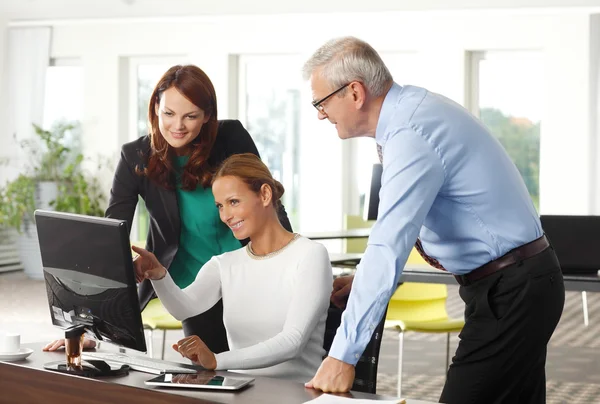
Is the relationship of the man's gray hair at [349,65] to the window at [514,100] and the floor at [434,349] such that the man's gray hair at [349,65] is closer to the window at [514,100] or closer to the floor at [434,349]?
the floor at [434,349]

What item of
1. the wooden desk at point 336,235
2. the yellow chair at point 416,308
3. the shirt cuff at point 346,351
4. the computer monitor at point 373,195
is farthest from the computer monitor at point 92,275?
the computer monitor at point 373,195

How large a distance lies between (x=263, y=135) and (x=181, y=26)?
1.40 m

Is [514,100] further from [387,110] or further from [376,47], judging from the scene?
[387,110]

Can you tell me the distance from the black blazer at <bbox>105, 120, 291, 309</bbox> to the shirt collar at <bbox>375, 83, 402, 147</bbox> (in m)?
0.79

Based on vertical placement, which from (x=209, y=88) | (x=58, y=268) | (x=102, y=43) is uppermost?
(x=102, y=43)

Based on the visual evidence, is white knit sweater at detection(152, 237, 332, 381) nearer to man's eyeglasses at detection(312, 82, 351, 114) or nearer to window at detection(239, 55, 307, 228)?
man's eyeglasses at detection(312, 82, 351, 114)

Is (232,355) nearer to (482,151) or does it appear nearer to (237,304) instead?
(237,304)

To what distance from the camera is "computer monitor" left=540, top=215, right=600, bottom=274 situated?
430cm

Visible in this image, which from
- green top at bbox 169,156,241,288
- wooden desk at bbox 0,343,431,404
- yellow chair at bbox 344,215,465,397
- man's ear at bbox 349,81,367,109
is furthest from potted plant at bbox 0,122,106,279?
man's ear at bbox 349,81,367,109

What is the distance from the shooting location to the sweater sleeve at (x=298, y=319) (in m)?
2.31

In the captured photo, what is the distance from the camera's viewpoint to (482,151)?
2166 millimetres

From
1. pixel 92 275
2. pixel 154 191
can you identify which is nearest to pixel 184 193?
pixel 154 191

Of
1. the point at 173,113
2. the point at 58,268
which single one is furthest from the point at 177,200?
the point at 58,268

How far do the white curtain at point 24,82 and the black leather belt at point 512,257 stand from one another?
8724 millimetres
